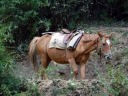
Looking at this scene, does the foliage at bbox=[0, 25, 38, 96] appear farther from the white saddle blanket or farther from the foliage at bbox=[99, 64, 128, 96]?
the white saddle blanket

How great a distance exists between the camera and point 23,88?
11562 millimetres

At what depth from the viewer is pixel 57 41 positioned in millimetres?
14539

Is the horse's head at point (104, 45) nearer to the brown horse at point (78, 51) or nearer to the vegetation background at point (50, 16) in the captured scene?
the brown horse at point (78, 51)

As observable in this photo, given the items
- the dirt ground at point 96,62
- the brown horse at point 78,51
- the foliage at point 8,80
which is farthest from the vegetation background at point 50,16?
the foliage at point 8,80

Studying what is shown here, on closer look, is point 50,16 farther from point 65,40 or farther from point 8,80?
point 8,80

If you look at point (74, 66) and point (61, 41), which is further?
point (61, 41)

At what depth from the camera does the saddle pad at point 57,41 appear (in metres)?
14.4

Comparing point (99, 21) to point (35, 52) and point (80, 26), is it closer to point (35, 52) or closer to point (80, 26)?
point (80, 26)

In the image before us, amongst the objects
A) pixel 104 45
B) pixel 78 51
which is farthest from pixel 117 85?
pixel 78 51

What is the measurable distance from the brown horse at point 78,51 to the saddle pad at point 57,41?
0.32 feet

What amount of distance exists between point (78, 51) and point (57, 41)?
2.19 feet

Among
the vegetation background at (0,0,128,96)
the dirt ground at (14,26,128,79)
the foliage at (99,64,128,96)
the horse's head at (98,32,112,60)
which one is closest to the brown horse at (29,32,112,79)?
the horse's head at (98,32,112,60)

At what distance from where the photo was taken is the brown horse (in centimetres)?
1398

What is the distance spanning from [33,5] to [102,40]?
14.7 ft
